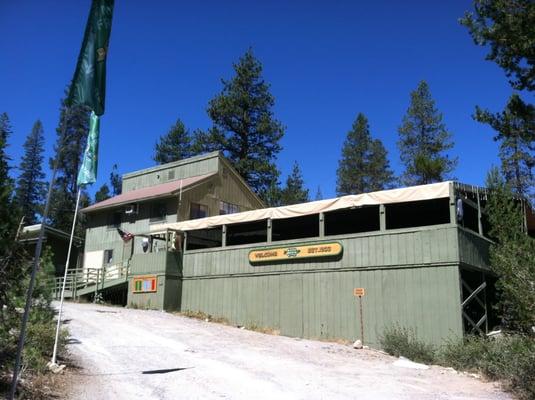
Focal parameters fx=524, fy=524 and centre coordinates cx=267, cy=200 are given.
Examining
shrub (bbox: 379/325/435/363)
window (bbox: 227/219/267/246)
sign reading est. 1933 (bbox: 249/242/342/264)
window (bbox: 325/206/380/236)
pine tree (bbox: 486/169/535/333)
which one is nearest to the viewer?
pine tree (bbox: 486/169/535/333)

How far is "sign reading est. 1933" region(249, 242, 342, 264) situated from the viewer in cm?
1730

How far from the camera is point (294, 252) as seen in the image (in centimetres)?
1828

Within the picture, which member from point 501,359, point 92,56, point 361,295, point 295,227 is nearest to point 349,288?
point 361,295

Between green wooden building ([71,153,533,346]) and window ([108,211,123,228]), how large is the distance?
3.88 m

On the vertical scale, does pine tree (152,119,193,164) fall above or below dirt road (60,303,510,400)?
above

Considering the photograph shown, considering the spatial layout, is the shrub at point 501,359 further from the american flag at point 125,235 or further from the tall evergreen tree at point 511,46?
the american flag at point 125,235

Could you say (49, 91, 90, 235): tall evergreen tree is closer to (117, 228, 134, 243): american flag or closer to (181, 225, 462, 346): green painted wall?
(117, 228, 134, 243): american flag

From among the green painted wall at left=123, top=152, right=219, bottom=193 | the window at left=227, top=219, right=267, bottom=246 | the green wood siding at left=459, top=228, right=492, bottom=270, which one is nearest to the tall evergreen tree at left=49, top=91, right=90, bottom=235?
the green painted wall at left=123, top=152, right=219, bottom=193

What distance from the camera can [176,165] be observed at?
1231 inches

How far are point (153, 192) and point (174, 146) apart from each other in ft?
66.6

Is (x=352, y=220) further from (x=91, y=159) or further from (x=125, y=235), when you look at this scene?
(x=91, y=159)

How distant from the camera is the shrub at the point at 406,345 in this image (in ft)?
45.1

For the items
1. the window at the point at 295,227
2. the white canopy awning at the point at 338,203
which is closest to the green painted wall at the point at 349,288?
the white canopy awning at the point at 338,203

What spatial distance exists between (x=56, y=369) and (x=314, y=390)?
436cm
